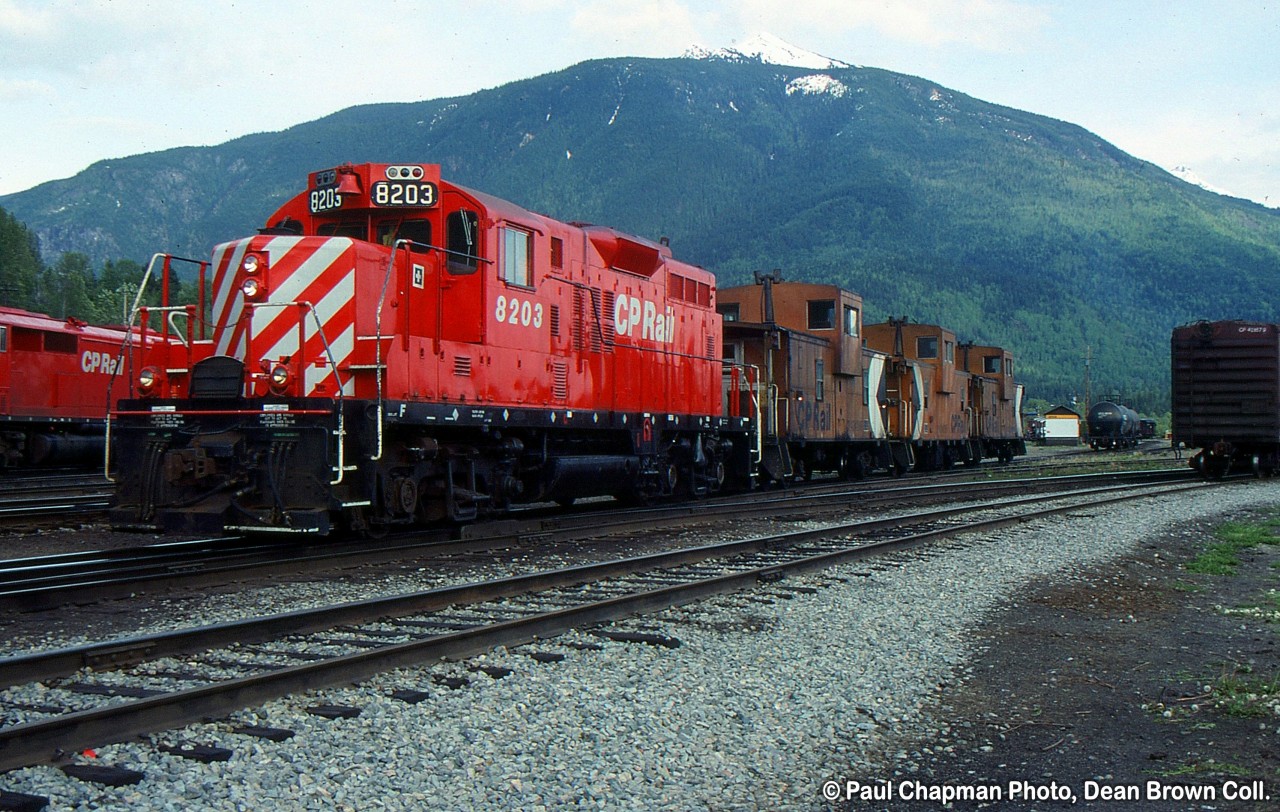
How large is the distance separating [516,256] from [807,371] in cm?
1066

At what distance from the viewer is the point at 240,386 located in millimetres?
9586

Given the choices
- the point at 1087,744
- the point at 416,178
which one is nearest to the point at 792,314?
the point at 416,178

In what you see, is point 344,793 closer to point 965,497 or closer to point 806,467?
point 965,497

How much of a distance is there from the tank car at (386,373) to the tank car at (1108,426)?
4727 cm

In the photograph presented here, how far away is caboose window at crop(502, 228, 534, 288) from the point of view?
11359 mm

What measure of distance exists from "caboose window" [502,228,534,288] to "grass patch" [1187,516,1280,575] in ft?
24.8

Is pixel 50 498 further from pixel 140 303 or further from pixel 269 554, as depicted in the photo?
pixel 269 554

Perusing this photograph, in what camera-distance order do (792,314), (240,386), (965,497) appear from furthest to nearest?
(792,314) → (965,497) → (240,386)

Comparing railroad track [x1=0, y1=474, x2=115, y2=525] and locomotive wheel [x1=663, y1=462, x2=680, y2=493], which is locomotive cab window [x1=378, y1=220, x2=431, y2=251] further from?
locomotive wheel [x1=663, y1=462, x2=680, y2=493]

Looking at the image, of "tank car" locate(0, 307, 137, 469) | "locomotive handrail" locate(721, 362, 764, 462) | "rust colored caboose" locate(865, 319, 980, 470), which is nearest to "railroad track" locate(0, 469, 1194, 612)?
"locomotive handrail" locate(721, 362, 764, 462)

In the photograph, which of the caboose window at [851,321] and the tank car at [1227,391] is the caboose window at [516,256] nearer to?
the caboose window at [851,321]

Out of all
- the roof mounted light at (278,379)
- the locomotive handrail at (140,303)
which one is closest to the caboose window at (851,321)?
the locomotive handrail at (140,303)

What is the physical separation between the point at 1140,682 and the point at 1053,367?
15877 centimetres

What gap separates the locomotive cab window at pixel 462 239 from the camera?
1091 cm
